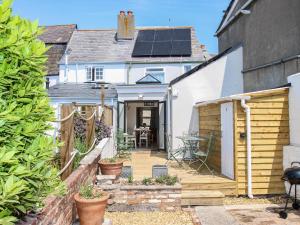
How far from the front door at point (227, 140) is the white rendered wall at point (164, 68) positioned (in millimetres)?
12685

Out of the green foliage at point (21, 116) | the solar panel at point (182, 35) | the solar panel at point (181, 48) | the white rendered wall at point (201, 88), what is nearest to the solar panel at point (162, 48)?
the solar panel at point (181, 48)

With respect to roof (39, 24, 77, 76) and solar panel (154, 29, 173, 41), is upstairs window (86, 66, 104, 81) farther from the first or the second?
roof (39, 24, 77, 76)

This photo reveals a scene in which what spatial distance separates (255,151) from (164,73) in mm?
14198

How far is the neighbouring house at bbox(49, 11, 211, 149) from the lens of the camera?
66.6 feet

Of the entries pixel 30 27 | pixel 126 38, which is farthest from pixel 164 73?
pixel 30 27

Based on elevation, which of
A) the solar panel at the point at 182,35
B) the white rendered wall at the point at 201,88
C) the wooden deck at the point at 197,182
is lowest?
the wooden deck at the point at 197,182

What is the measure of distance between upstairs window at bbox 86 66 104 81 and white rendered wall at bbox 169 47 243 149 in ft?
35.0

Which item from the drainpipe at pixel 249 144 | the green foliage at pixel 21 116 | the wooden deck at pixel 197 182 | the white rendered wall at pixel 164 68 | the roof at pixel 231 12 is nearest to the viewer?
the green foliage at pixel 21 116

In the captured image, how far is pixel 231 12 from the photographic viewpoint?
15.0m

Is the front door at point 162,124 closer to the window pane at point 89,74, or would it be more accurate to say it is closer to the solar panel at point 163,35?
the window pane at point 89,74

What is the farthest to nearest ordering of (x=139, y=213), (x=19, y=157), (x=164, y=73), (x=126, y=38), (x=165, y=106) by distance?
(x=126, y=38)
(x=164, y=73)
(x=165, y=106)
(x=139, y=213)
(x=19, y=157)

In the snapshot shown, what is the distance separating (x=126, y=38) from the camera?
23.9 m

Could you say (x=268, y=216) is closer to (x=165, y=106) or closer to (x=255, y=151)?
(x=255, y=151)

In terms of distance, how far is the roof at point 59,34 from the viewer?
29.2 m
